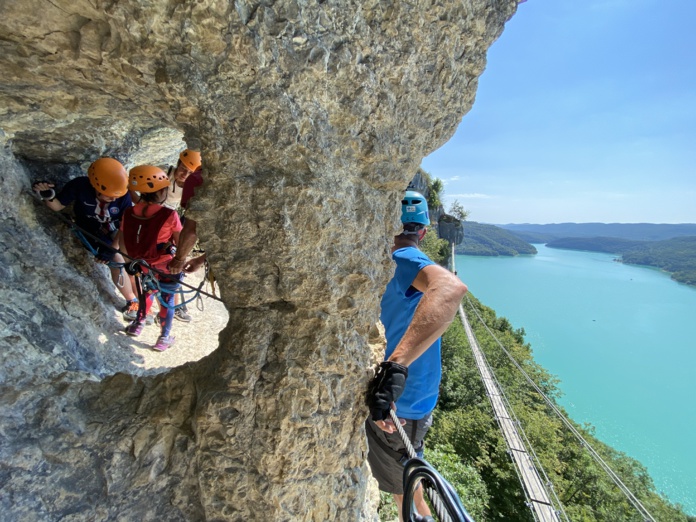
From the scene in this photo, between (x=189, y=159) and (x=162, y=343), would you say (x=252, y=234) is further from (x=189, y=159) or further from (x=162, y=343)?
(x=162, y=343)

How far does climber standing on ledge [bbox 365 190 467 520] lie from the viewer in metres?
2.47

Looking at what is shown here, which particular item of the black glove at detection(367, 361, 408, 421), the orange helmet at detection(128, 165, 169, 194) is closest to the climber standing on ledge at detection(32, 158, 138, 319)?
the orange helmet at detection(128, 165, 169, 194)

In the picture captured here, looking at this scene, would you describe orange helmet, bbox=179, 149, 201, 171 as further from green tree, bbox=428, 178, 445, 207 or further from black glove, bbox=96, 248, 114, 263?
green tree, bbox=428, 178, 445, 207

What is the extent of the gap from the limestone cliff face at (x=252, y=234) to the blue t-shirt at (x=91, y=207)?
1.16 m

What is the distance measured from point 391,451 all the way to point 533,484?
1516cm

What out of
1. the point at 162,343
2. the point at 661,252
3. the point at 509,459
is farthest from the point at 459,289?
the point at 661,252

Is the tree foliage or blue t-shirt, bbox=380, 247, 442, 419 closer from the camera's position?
blue t-shirt, bbox=380, 247, 442, 419

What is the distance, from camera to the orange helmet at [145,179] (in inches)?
147

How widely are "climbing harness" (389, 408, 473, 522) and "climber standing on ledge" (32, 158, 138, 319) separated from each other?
Result: 3535 mm

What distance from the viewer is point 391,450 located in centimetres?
336

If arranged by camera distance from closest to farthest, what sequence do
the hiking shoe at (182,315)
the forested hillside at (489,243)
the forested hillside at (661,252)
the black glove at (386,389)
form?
the black glove at (386,389)
the hiking shoe at (182,315)
the forested hillside at (661,252)
the forested hillside at (489,243)

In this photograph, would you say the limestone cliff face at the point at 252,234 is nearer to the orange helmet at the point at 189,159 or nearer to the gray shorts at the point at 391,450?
the gray shorts at the point at 391,450

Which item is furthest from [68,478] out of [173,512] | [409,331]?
[409,331]

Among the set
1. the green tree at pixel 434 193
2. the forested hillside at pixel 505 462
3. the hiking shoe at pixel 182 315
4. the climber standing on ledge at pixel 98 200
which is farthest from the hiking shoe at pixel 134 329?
the green tree at pixel 434 193
